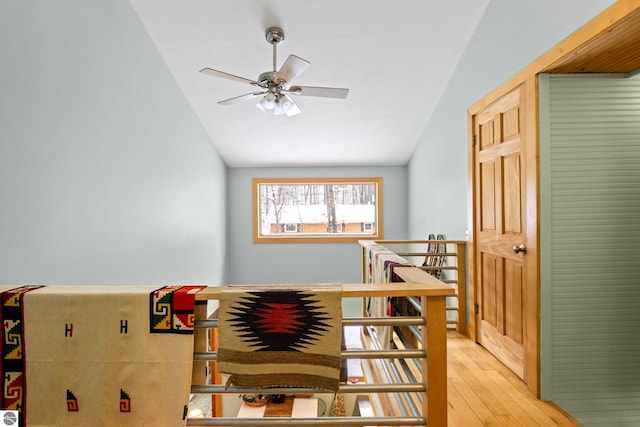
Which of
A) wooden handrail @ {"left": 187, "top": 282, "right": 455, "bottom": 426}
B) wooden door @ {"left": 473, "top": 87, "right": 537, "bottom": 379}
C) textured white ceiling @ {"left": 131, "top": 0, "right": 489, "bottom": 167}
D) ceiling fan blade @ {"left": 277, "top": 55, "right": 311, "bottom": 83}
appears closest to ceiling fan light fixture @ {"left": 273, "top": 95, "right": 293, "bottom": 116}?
ceiling fan blade @ {"left": 277, "top": 55, "right": 311, "bottom": 83}

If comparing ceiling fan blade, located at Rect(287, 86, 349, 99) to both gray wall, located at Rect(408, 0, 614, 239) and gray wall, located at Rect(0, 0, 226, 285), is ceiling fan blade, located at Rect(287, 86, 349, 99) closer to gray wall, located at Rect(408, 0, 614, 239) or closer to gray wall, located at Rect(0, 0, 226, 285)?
gray wall, located at Rect(408, 0, 614, 239)

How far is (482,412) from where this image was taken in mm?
1972

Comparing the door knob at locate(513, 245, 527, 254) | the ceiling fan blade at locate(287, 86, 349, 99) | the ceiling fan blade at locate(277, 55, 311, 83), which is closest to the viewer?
the door knob at locate(513, 245, 527, 254)

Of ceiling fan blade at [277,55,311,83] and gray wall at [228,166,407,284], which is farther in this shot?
gray wall at [228,166,407,284]

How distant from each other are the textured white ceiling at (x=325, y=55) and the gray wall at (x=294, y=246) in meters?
1.02

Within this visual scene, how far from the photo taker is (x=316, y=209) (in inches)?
245

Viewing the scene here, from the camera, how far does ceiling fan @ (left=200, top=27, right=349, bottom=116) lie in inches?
103

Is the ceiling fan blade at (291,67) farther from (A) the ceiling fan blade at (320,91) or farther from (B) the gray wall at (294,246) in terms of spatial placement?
(B) the gray wall at (294,246)

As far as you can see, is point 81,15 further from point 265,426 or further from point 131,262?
point 265,426

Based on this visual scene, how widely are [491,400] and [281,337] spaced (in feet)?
5.42

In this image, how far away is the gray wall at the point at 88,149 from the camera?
1.92 metres

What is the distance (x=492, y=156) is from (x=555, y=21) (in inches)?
38.0

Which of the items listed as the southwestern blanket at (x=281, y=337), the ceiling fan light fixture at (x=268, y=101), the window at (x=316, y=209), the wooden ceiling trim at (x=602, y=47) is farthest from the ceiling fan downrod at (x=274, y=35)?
the window at (x=316, y=209)

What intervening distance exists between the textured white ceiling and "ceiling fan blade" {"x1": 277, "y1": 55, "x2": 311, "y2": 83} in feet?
2.17
